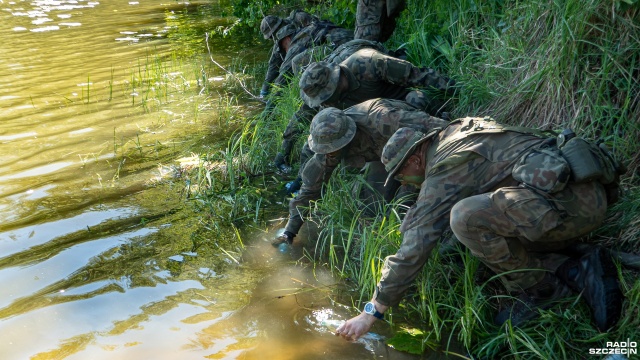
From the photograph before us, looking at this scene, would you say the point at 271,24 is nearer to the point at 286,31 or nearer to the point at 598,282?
the point at 286,31

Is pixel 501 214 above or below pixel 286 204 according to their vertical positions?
above

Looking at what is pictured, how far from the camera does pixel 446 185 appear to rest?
12.2ft

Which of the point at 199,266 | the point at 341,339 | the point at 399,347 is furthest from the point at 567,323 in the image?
the point at 199,266

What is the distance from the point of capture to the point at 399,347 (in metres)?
3.72

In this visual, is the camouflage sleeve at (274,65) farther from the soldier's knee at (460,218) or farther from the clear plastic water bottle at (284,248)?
the soldier's knee at (460,218)

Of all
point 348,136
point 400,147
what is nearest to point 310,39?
point 348,136

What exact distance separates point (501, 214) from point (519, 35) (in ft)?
7.86

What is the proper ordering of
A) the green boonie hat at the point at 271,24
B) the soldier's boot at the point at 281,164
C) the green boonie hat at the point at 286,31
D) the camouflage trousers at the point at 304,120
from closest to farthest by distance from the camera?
the camouflage trousers at the point at 304,120, the soldier's boot at the point at 281,164, the green boonie hat at the point at 286,31, the green boonie hat at the point at 271,24

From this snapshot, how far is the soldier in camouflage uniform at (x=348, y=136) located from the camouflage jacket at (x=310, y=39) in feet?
9.84

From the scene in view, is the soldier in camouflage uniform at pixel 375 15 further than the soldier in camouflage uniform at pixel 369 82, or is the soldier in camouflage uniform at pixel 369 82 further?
the soldier in camouflage uniform at pixel 375 15

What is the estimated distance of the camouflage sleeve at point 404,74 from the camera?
5758mm

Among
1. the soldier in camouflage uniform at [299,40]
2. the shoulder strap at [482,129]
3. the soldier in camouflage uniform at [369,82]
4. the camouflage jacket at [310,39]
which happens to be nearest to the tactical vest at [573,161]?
the shoulder strap at [482,129]

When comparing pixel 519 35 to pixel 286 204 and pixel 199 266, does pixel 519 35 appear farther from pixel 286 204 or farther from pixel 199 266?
pixel 199 266

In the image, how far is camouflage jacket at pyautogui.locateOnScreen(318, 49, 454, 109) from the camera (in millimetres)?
5762
